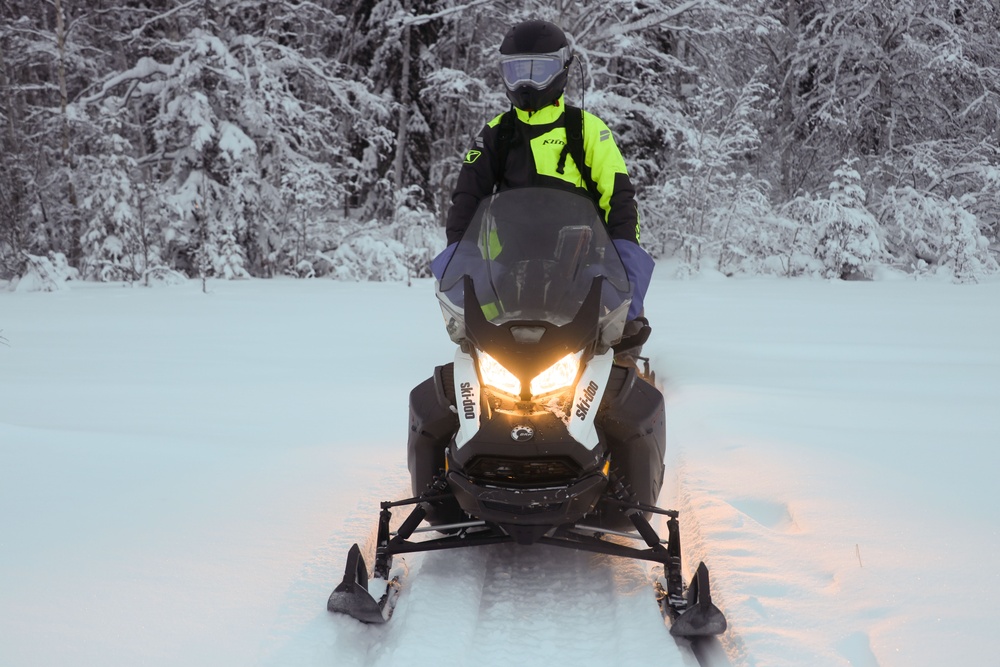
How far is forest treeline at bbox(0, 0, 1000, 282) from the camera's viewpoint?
43.4ft

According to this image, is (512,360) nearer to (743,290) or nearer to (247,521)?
(247,521)

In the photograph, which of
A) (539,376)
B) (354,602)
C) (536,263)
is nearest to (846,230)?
(536,263)

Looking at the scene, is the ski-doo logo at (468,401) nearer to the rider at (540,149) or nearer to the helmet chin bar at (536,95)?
the rider at (540,149)

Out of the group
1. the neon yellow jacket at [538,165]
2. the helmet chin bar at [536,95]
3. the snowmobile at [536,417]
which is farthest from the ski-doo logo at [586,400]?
the helmet chin bar at [536,95]

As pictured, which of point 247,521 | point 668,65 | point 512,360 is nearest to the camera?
point 512,360

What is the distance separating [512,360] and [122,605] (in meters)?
1.38

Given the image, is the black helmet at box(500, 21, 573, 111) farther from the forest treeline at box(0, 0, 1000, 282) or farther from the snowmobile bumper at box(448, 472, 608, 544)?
the forest treeline at box(0, 0, 1000, 282)

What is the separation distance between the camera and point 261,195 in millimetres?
14805

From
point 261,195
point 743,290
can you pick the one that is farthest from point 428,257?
point 743,290

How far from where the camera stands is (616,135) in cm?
1625

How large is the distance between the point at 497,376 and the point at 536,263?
1.52 feet

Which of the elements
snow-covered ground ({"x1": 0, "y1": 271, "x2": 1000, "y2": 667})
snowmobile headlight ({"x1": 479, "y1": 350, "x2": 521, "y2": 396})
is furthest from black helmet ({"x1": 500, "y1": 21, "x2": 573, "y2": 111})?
snow-covered ground ({"x1": 0, "y1": 271, "x2": 1000, "y2": 667})

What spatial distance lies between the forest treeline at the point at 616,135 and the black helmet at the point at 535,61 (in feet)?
32.3

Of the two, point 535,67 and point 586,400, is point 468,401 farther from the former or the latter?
point 535,67
